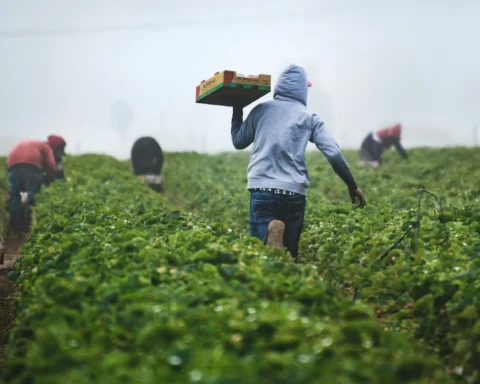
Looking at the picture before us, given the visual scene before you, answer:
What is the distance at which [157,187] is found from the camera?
16.8m

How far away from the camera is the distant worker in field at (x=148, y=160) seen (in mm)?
16812

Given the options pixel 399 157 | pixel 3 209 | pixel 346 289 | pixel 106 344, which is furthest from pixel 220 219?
pixel 399 157

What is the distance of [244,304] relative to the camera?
3324mm

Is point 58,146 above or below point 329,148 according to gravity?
below

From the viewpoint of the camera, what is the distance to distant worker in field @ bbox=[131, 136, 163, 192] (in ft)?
Answer: 55.2

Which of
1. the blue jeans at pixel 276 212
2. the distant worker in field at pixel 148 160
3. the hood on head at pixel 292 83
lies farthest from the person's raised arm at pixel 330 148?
the distant worker in field at pixel 148 160

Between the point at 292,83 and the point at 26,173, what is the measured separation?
25.8 ft

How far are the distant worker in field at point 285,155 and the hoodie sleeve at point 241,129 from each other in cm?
2

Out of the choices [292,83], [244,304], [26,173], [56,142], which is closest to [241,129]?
[292,83]

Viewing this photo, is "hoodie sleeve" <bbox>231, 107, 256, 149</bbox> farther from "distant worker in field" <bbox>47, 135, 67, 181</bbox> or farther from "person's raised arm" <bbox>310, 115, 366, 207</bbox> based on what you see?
"distant worker in field" <bbox>47, 135, 67, 181</bbox>

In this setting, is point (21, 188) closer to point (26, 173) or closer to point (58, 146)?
point (26, 173)

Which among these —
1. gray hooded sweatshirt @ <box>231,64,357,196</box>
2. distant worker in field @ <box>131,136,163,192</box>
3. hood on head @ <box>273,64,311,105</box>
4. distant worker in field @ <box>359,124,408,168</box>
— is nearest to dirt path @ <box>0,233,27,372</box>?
gray hooded sweatshirt @ <box>231,64,357,196</box>

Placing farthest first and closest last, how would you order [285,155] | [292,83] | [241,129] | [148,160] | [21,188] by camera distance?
[148,160], [21,188], [241,129], [292,83], [285,155]

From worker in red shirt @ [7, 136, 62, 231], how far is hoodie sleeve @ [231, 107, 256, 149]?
23.6 feet
